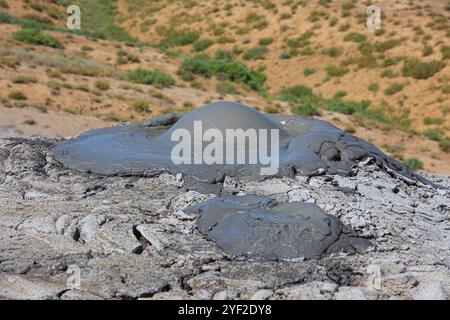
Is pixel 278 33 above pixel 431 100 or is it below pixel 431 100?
above

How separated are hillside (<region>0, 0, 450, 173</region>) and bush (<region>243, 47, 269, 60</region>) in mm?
51

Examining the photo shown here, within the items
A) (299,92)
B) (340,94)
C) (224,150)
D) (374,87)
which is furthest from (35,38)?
(224,150)

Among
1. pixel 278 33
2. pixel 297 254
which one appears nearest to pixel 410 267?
pixel 297 254

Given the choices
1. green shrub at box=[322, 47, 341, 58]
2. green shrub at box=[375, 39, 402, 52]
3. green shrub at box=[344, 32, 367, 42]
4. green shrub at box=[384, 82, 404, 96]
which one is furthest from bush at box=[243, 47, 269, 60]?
green shrub at box=[384, 82, 404, 96]

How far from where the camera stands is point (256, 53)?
20688mm

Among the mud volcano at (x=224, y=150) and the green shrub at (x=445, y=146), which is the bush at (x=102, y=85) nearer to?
the mud volcano at (x=224, y=150)

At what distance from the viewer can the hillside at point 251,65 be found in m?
13.0

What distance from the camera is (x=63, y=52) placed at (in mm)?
16531

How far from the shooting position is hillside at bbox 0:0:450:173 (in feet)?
42.5

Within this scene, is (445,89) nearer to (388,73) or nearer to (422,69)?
(422,69)
